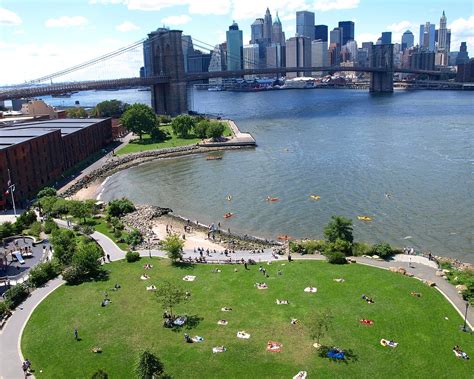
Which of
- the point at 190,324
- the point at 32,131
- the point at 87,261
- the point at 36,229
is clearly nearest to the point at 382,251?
the point at 190,324

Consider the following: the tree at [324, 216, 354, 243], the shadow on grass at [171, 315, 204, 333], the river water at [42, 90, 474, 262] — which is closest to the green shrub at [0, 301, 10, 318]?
the shadow on grass at [171, 315, 204, 333]

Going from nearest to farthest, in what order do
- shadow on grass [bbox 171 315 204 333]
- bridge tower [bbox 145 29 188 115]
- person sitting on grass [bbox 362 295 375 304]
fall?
shadow on grass [bbox 171 315 204 333]
person sitting on grass [bbox 362 295 375 304]
bridge tower [bbox 145 29 188 115]

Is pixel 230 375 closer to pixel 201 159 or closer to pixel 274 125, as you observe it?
pixel 201 159

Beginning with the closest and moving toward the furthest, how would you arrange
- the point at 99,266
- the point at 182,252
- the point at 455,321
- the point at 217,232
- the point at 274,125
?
the point at 455,321, the point at 99,266, the point at 182,252, the point at 217,232, the point at 274,125

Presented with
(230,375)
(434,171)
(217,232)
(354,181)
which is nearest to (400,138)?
(434,171)

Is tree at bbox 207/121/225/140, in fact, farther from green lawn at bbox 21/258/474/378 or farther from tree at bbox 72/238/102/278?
green lawn at bbox 21/258/474/378

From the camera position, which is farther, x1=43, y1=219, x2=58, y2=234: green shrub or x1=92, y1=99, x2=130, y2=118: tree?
x1=92, y1=99, x2=130, y2=118: tree

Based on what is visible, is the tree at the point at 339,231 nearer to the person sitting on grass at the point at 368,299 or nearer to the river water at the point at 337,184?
the river water at the point at 337,184
